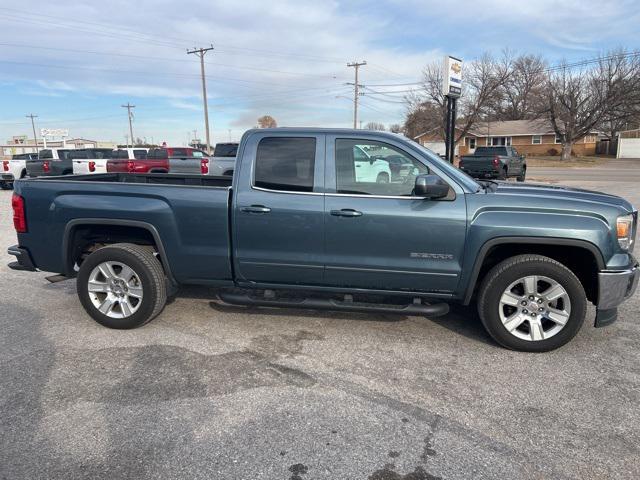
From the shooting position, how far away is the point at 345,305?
4.09 m

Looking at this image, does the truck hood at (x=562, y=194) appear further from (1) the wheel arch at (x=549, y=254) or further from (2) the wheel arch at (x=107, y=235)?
(2) the wheel arch at (x=107, y=235)

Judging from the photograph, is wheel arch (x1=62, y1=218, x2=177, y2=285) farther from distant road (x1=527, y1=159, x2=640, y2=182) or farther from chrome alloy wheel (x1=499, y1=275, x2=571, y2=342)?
distant road (x1=527, y1=159, x2=640, y2=182)

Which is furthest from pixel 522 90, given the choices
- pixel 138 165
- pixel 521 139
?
pixel 138 165

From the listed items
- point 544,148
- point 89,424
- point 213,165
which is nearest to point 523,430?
point 89,424

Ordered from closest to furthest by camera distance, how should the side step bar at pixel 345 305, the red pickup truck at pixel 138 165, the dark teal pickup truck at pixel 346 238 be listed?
the dark teal pickup truck at pixel 346 238, the side step bar at pixel 345 305, the red pickup truck at pixel 138 165

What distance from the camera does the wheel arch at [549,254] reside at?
→ 12.1 feet

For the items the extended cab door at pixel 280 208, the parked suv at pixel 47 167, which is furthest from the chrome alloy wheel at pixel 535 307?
the parked suv at pixel 47 167

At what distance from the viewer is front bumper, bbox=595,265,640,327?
370 centimetres

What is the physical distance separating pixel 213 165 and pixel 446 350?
1102cm

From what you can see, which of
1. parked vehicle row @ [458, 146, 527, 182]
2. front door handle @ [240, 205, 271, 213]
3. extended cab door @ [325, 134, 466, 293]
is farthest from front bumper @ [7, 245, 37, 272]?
parked vehicle row @ [458, 146, 527, 182]

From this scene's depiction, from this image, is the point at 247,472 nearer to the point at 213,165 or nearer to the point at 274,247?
the point at 274,247

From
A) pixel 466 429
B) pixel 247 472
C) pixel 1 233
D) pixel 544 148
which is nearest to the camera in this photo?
pixel 247 472

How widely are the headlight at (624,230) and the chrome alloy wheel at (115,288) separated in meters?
4.19

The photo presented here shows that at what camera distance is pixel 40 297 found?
5.36m
